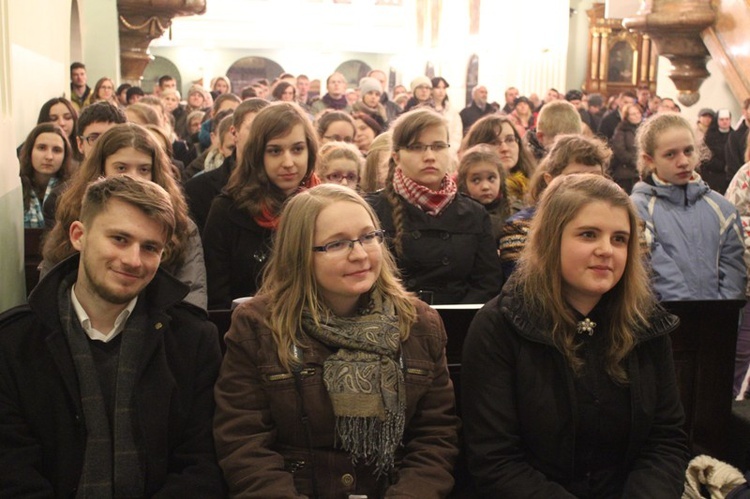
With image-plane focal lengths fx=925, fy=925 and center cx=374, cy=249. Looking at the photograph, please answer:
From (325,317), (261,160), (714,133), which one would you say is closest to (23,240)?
(261,160)

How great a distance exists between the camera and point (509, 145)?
19.3 feet

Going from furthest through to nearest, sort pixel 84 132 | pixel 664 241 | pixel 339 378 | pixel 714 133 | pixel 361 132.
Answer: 1. pixel 714 133
2. pixel 361 132
3. pixel 84 132
4. pixel 664 241
5. pixel 339 378

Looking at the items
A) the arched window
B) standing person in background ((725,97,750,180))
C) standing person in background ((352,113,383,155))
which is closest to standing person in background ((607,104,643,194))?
standing person in background ((725,97,750,180))

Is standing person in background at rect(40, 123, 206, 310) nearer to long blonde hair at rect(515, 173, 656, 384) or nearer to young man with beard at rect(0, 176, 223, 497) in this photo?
young man with beard at rect(0, 176, 223, 497)

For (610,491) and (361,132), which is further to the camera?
(361,132)

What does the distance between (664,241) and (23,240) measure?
10.7ft

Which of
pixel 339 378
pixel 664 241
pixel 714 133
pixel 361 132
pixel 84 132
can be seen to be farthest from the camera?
pixel 714 133

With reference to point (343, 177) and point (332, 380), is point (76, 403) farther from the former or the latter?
point (343, 177)

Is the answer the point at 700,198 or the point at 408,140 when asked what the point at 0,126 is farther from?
the point at 700,198

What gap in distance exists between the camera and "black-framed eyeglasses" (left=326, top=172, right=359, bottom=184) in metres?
5.21

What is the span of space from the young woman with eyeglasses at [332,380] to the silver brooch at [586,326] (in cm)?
44

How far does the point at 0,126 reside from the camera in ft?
13.7

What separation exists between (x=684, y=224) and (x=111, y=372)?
122 inches

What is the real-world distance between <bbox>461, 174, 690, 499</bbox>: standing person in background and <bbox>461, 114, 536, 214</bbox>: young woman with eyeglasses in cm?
278
